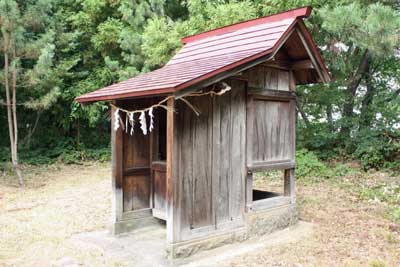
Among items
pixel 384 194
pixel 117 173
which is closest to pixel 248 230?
pixel 117 173

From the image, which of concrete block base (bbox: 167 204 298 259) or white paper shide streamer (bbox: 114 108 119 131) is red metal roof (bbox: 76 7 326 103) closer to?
white paper shide streamer (bbox: 114 108 119 131)

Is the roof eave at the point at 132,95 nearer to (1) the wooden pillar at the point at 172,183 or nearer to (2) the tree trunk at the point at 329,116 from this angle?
(1) the wooden pillar at the point at 172,183

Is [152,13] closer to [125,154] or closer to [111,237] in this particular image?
[125,154]

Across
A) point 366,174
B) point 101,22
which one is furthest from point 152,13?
point 366,174

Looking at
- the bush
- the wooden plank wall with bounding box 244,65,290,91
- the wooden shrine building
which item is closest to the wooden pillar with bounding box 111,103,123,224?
the wooden shrine building

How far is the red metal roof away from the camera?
13.3 feet

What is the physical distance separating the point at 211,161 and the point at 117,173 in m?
1.42

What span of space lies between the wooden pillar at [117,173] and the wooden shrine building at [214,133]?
1 cm

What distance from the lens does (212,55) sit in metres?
5.20

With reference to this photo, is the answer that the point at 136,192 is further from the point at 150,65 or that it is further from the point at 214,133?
the point at 150,65

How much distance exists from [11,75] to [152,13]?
174 inches

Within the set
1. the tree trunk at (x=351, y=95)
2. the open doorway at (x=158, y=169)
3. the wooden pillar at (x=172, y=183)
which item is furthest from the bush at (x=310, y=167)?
the wooden pillar at (x=172, y=183)

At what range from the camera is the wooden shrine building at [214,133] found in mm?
4234

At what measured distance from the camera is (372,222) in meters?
5.84
